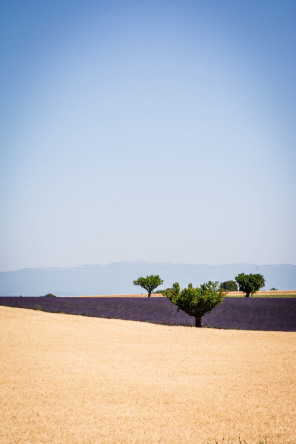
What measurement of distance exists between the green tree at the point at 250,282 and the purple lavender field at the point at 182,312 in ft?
69.2

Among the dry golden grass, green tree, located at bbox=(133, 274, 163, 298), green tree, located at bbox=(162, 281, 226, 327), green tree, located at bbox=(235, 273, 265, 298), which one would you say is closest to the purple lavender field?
green tree, located at bbox=(162, 281, 226, 327)

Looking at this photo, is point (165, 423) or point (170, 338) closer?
point (165, 423)

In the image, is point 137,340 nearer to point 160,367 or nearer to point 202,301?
point 160,367

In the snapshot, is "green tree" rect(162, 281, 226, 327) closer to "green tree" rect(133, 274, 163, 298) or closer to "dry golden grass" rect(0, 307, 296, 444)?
"dry golden grass" rect(0, 307, 296, 444)

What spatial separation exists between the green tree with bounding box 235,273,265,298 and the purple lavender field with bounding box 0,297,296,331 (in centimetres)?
2109

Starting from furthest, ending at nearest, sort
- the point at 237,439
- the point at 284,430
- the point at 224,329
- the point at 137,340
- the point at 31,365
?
the point at 224,329
the point at 137,340
the point at 31,365
the point at 284,430
the point at 237,439

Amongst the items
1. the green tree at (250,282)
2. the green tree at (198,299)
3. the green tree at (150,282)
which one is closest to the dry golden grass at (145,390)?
the green tree at (198,299)

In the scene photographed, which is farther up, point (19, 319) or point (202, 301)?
point (202, 301)

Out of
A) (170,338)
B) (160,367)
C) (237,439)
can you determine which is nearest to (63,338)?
(170,338)

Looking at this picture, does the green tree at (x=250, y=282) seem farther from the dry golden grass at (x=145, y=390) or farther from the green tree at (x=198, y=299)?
the dry golden grass at (x=145, y=390)

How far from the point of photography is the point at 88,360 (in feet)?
51.2

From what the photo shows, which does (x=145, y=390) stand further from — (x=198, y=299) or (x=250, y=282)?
(x=250, y=282)

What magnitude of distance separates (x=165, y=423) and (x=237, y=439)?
1739mm

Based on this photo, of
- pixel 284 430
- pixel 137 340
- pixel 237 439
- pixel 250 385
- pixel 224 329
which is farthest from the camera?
pixel 224 329
